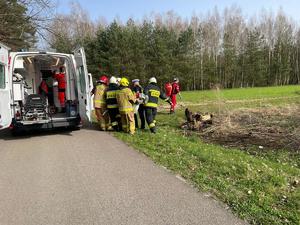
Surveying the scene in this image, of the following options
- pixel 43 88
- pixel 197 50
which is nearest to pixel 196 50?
pixel 197 50

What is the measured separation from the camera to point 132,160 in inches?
279

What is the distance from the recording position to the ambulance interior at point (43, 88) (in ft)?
34.9

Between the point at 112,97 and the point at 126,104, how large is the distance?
29.8 inches

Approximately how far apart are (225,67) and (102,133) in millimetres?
47443

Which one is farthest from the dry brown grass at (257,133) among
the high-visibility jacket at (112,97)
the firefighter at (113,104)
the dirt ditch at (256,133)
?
the high-visibility jacket at (112,97)

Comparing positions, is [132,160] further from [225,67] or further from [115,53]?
[225,67]

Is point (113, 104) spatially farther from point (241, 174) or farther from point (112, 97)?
point (241, 174)

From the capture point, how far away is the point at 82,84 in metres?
11.0

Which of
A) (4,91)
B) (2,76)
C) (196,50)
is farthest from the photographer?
(196,50)

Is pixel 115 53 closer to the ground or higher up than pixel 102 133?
higher up

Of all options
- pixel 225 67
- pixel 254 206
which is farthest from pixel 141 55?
pixel 254 206

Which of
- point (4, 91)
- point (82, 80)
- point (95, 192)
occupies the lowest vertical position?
point (95, 192)

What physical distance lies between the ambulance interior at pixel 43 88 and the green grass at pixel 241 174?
298 centimetres

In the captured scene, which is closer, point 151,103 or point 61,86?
point 151,103
